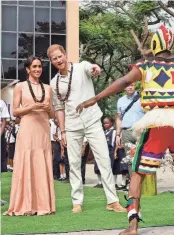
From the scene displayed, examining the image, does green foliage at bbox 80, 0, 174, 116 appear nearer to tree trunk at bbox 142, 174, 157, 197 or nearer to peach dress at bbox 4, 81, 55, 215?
tree trunk at bbox 142, 174, 157, 197

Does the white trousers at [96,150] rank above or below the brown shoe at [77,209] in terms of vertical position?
above

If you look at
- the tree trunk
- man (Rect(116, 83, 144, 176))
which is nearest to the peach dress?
man (Rect(116, 83, 144, 176))

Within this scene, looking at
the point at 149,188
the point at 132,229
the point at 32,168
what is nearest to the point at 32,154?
the point at 32,168

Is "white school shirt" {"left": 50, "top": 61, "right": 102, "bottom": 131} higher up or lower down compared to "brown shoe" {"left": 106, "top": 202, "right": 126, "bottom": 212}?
higher up

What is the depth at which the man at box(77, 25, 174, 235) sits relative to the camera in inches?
222

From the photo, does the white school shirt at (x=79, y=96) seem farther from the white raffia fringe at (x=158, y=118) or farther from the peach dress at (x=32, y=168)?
the white raffia fringe at (x=158, y=118)

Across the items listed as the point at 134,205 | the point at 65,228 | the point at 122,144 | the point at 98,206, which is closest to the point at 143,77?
the point at 134,205

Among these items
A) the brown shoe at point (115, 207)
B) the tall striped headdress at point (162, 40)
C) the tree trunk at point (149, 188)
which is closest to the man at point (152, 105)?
the tall striped headdress at point (162, 40)

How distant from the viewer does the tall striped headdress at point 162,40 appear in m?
5.78

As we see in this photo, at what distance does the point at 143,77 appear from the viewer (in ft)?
18.7

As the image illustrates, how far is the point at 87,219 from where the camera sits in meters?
6.87

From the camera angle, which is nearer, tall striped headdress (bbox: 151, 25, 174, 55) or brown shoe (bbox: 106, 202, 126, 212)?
tall striped headdress (bbox: 151, 25, 174, 55)

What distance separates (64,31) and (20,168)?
87.0ft

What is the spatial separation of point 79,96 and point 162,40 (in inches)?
80.1
